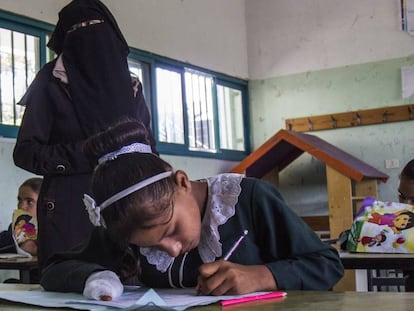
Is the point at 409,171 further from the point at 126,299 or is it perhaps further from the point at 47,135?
the point at 126,299

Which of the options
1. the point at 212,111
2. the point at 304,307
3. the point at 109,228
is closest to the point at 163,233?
the point at 109,228

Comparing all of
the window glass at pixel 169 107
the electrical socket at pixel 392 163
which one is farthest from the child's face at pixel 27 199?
the electrical socket at pixel 392 163

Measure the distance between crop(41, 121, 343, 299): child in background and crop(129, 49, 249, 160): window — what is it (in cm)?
379

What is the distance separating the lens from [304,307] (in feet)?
3.14

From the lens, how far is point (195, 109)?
5941 mm

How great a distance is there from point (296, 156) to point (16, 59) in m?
3.14

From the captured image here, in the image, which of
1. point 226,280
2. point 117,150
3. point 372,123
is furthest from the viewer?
point 372,123

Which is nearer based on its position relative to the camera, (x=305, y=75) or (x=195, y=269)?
(x=195, y=269)

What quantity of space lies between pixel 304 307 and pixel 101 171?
0.47m

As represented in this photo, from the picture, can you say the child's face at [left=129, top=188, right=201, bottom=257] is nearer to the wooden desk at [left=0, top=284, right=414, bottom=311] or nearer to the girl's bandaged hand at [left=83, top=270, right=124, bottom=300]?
the girl's bandaged hand at [left=83, top=270, right=124, bottom=300]

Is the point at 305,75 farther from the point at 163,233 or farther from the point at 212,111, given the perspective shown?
the point at 163,233

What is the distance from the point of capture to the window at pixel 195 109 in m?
5.33

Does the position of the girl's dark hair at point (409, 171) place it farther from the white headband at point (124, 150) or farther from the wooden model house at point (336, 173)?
the wooden model house at point (336, 173)

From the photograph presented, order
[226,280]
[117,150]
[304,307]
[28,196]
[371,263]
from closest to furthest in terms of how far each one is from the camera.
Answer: [304,307] < [226,280] < [117,150] < [371,263] < [28,196]
